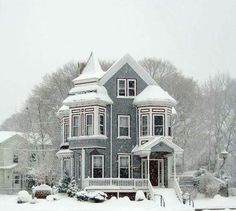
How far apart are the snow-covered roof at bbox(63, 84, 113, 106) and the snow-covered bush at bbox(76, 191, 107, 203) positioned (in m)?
6.45

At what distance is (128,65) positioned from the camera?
1596 inches

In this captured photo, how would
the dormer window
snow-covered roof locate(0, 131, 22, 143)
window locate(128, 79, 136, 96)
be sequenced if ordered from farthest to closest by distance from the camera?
snow-covered roof locate(0, 131, 22, 143)
window locate(128, 79, 136, 96)
the dormer window

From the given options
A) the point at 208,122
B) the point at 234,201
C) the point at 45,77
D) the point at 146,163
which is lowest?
the point at 234,201

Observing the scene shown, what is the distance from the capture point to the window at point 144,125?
1543 inches

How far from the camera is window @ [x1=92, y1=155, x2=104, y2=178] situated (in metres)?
38.4

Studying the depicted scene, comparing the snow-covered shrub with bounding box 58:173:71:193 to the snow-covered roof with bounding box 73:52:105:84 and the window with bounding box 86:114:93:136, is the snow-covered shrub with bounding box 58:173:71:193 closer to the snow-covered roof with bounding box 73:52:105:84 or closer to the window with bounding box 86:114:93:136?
the window with bounding box 86:114:93:136

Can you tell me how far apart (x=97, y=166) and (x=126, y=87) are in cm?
608

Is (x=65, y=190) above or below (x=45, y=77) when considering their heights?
below

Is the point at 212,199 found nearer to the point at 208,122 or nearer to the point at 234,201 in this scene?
the point at 234,201

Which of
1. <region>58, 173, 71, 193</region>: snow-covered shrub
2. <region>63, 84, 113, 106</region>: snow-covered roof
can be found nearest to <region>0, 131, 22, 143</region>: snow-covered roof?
<region>63, 84, 113, 106</region>: snow-covered roof

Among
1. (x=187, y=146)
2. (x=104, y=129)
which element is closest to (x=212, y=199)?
(x=104, y=129)

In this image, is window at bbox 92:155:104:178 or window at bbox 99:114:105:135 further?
window at bbox 99:114:105:135

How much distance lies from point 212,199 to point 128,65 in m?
11.2

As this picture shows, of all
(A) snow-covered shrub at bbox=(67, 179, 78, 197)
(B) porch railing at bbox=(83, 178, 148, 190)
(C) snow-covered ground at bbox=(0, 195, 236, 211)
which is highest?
(B) porch railing at bbox=(83, 178, 148, 190)
